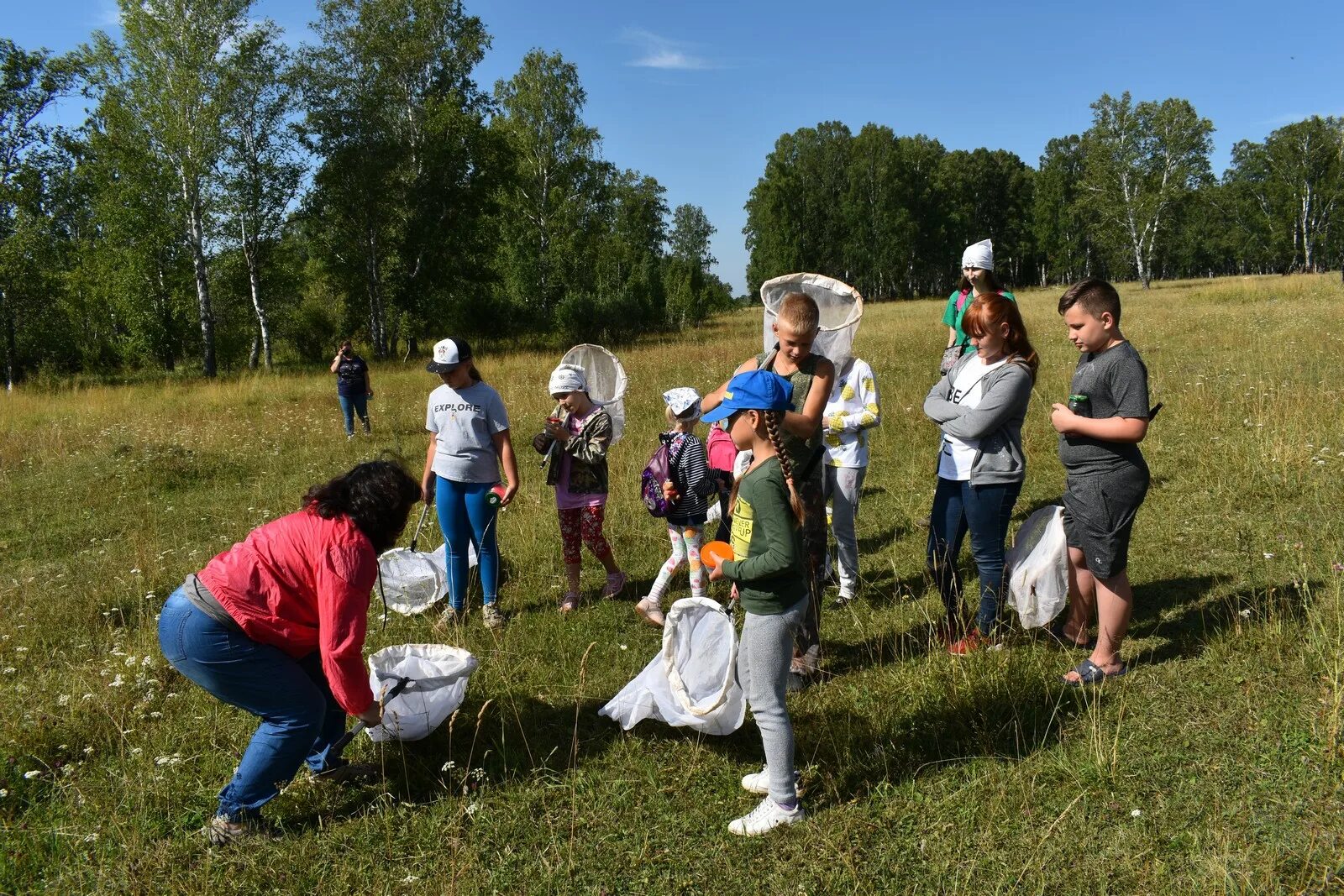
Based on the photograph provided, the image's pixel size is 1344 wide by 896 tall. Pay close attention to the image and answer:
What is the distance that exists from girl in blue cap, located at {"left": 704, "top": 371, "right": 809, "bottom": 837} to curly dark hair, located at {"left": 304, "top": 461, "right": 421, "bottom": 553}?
1281mm

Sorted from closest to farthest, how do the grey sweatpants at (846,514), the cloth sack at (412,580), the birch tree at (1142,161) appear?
the grey sweatpants at (846,514), the cloth sack at (412,580), the birch tree at (1142,161)

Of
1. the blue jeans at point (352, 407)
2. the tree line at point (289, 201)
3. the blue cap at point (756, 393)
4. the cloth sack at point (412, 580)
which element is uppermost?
the tree line at point (289, 201)

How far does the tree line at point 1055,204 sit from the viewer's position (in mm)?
44812

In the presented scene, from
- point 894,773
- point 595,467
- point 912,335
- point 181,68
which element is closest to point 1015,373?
point 894,773

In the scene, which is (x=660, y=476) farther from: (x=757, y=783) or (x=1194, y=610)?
(x=1194, y=610)

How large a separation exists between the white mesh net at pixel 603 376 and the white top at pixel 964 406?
2272 mm

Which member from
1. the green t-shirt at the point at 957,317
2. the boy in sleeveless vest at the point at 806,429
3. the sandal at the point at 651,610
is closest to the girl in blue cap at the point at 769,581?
the boy in sleeveless vest at the point at 806,429

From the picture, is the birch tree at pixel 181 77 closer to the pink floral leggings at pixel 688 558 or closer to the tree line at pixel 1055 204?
the pink floral leggings at pixel 688 558

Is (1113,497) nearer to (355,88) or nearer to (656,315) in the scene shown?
(355,88)

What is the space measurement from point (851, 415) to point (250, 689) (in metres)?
3.57

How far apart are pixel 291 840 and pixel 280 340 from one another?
112ft

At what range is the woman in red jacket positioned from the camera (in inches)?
111

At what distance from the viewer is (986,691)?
3.55m

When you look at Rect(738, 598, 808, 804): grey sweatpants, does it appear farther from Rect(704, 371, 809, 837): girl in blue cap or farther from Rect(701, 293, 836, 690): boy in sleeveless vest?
Rect(701, 293, 836, 690): boy in sleeveless vest
